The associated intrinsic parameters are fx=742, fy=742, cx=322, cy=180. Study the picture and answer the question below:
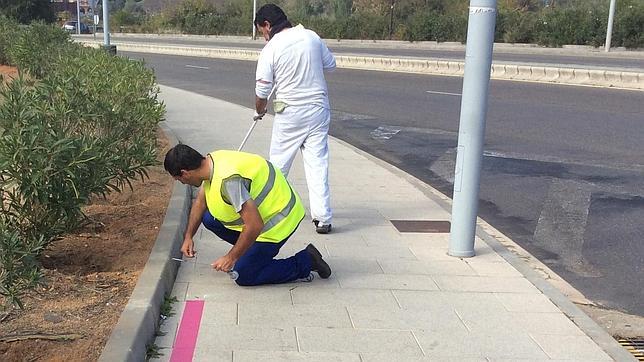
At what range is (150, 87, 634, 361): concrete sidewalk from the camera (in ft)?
13.4

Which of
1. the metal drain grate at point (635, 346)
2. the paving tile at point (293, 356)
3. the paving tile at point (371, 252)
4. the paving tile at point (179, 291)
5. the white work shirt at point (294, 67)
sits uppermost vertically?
the white work shirt at point (294, 67)

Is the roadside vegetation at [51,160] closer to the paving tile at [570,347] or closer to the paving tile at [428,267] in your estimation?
the paving tile at [428,267]

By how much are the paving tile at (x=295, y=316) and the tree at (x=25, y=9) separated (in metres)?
31.1

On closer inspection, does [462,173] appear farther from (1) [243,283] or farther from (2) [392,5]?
(2) [392,5]

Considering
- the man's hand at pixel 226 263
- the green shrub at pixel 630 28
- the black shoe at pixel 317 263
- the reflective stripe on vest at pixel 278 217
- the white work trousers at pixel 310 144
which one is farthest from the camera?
the green shrub at pixel 630 28

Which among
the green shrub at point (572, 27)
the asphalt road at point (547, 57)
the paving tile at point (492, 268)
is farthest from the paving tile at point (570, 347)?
the green shrub at point (572, 27)

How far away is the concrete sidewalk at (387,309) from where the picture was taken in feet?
13.4

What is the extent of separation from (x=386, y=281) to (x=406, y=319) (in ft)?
2.32

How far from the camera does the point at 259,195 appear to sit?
466 centimetres

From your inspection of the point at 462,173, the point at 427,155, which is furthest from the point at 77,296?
the point at 427,155

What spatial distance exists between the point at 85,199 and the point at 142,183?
102 inches

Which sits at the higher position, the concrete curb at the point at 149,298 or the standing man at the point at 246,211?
the standing man at the point at 246,211

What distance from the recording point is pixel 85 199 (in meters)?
4.73

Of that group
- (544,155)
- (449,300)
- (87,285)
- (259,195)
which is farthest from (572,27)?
(87,285)
